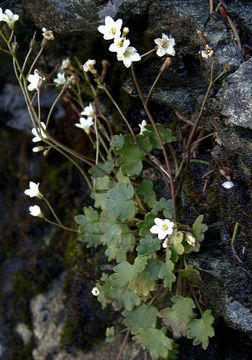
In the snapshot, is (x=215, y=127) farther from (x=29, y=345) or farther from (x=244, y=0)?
(x=29, y=345)

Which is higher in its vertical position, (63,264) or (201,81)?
(201,81)

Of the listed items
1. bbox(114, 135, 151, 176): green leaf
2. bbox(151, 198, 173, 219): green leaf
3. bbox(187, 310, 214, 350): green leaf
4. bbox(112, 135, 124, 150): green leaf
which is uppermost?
bbox(112, 135, 124, 150): green leaf

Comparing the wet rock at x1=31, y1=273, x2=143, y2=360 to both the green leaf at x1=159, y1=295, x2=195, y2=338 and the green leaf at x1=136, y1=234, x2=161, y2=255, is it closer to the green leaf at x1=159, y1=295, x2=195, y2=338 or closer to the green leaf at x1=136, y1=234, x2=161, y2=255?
the green leaf at x1=159, y1=295, x2=195, y2=338

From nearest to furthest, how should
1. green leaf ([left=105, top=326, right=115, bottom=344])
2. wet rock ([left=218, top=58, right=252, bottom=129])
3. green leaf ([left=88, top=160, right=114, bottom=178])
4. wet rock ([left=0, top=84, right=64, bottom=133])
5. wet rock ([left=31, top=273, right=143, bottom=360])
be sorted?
1. wet rock ([left=218, top=58, right=252, bottom=129])
2. green leaf ([left=88, top=160, right=114, bottom=178])
3. green leaf ([left=105, top=326, right=115, bottom=344])
4. wet rock ([left=31, top=273, right=143, bottom=360])
5. wet rock ([left=0, top=84, right=64, bottom=133])

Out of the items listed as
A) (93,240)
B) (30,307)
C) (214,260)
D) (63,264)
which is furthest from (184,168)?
(30,307)

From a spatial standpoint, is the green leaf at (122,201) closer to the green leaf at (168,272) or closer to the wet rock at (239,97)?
the green leaf at (168,272)

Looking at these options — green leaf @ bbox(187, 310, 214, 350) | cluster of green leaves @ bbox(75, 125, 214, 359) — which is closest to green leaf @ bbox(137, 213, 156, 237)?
cluster of green leaves @ bbox(75, 125, 214, 359)

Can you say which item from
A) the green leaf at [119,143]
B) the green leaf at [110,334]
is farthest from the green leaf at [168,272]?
the green leaf at [110,334]
